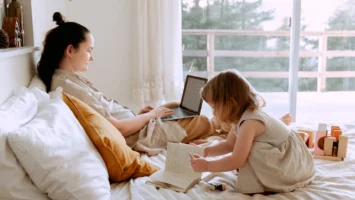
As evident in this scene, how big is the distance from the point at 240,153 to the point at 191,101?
0.95m

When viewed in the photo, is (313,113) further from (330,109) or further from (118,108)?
(118,108)

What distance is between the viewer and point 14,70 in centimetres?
163

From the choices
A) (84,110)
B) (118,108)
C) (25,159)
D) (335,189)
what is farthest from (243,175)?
(118,108)

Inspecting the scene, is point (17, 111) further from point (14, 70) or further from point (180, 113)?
point (180, 113)

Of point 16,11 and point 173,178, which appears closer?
point 173,178

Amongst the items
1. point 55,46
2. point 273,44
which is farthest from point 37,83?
point 273,44

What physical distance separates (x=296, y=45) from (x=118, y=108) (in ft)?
6.31

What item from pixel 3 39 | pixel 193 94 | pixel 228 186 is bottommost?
pixel 228 186

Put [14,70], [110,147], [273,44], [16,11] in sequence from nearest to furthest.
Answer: [110,147]
[14,70]
[16,11]
[273,44]

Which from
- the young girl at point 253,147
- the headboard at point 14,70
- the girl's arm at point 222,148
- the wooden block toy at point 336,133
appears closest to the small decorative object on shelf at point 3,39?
the headboard at point 14,70

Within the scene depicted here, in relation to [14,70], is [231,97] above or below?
below

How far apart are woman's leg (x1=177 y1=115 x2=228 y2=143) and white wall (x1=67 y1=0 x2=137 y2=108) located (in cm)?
114

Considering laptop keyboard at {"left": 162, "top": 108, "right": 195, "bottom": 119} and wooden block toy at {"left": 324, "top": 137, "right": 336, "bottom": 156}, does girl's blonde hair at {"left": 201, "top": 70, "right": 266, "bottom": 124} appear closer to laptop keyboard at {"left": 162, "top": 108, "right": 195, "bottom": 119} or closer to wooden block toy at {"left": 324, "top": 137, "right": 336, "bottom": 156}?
wooden block toy at {"left": 324, "top": 137, "right": 336, "bottom": 156}

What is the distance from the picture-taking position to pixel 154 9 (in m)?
3.07
